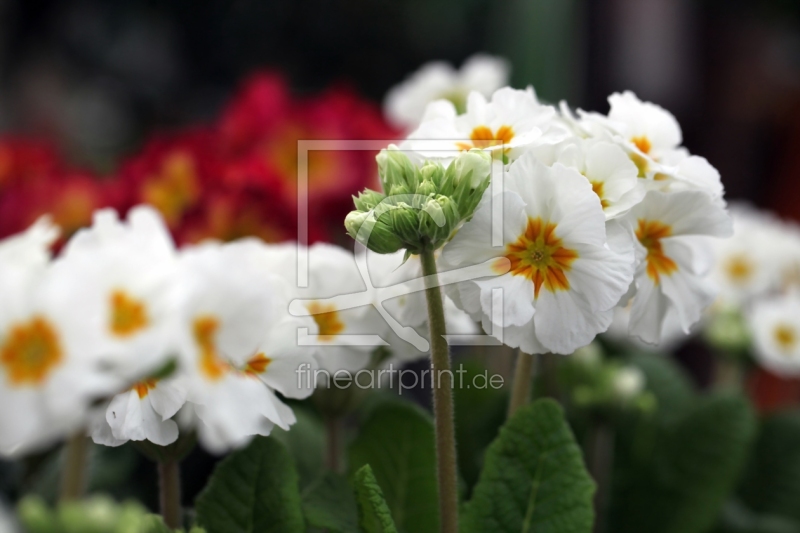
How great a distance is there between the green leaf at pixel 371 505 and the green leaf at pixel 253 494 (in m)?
0.04

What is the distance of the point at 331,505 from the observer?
16.0 inches

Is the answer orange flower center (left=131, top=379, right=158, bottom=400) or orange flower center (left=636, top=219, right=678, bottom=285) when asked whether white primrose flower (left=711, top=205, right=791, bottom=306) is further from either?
orange flower center (left=131, top=379, right=158, bottom=400)

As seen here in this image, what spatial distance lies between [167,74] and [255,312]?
1.67 m

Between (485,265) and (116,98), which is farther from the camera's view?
(116,98)

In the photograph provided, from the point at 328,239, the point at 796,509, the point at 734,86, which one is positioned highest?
the point at 734,86

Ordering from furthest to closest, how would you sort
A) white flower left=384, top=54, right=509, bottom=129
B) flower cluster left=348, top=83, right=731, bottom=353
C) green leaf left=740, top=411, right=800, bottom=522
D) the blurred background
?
1. the blurred background
2. white flower left=384, top=54, right=509, bottom=129
3. green leaf left=740, top=411, right=800, bottom=522
4. flower cluster left=348, top=83, right=731, bottom=353

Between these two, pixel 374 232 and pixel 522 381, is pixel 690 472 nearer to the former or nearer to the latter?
pixel 522 381

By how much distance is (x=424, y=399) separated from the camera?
2.73ft

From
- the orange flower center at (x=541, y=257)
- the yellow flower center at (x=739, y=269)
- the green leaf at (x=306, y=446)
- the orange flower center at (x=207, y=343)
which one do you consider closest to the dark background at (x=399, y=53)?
the yellow flower center at (x=739, y=269)

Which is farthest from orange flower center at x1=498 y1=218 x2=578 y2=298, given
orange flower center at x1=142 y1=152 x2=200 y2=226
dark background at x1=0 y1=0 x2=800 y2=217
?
dark background at x1=0 y1=0 x2=800 y2=217

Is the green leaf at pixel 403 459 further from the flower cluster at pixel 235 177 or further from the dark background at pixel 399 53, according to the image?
the dark background at pixel 399 53

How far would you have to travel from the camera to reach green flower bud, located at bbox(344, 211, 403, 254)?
347mm

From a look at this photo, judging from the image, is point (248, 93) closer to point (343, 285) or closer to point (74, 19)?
point (343, 285)

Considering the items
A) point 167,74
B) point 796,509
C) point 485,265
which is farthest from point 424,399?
point 167,74
